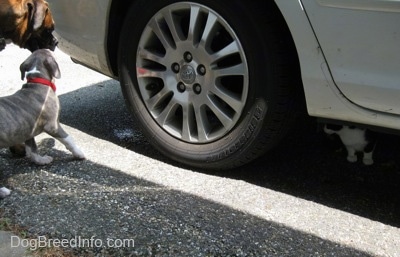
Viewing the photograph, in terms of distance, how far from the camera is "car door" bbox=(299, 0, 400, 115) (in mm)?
2455

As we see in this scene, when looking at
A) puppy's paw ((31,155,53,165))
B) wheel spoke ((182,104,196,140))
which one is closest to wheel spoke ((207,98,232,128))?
wheel spoke ((182,104,196,140))

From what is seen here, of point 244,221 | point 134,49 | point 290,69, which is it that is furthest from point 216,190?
point 134,49

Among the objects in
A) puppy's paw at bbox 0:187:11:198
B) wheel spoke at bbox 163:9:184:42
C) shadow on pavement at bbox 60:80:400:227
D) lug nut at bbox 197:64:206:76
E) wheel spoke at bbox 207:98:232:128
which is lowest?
puppy's paw at bbox 0:187:11:198

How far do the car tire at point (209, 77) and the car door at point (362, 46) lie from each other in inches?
12.6

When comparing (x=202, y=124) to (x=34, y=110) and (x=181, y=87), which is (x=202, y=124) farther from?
(x=34, y=110)

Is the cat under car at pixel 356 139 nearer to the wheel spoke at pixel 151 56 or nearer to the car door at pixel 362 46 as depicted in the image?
the car door at pixel 362 46

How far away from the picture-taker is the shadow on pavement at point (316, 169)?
10.1ft

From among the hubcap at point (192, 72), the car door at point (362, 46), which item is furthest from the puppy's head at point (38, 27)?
the car door at point (362, 46)

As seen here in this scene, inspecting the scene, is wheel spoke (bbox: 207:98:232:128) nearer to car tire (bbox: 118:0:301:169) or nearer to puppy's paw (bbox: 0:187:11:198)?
car tire (bbox: 118:0:301:169)

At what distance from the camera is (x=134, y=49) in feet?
11.3

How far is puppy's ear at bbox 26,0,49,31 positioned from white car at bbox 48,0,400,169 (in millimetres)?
338

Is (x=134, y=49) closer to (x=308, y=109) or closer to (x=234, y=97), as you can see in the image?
(x=234, y=97)

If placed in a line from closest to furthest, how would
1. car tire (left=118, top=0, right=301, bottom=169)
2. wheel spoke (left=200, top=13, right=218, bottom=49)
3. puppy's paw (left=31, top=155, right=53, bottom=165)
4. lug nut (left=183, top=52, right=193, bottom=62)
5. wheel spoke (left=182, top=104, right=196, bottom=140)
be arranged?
car tire (left=118, top=0, right=301, bottom=169), wheel spoke (left=200, top=13, right=218, bottom=49), lug nut (left=183, top=52, right=193, bottom=62), wheel spoke (left=182, top=104, right=196, bottom=140), puppy's paw (left=31, top=155, right=53, bottom=165)

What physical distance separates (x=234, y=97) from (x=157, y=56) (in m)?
0.60
